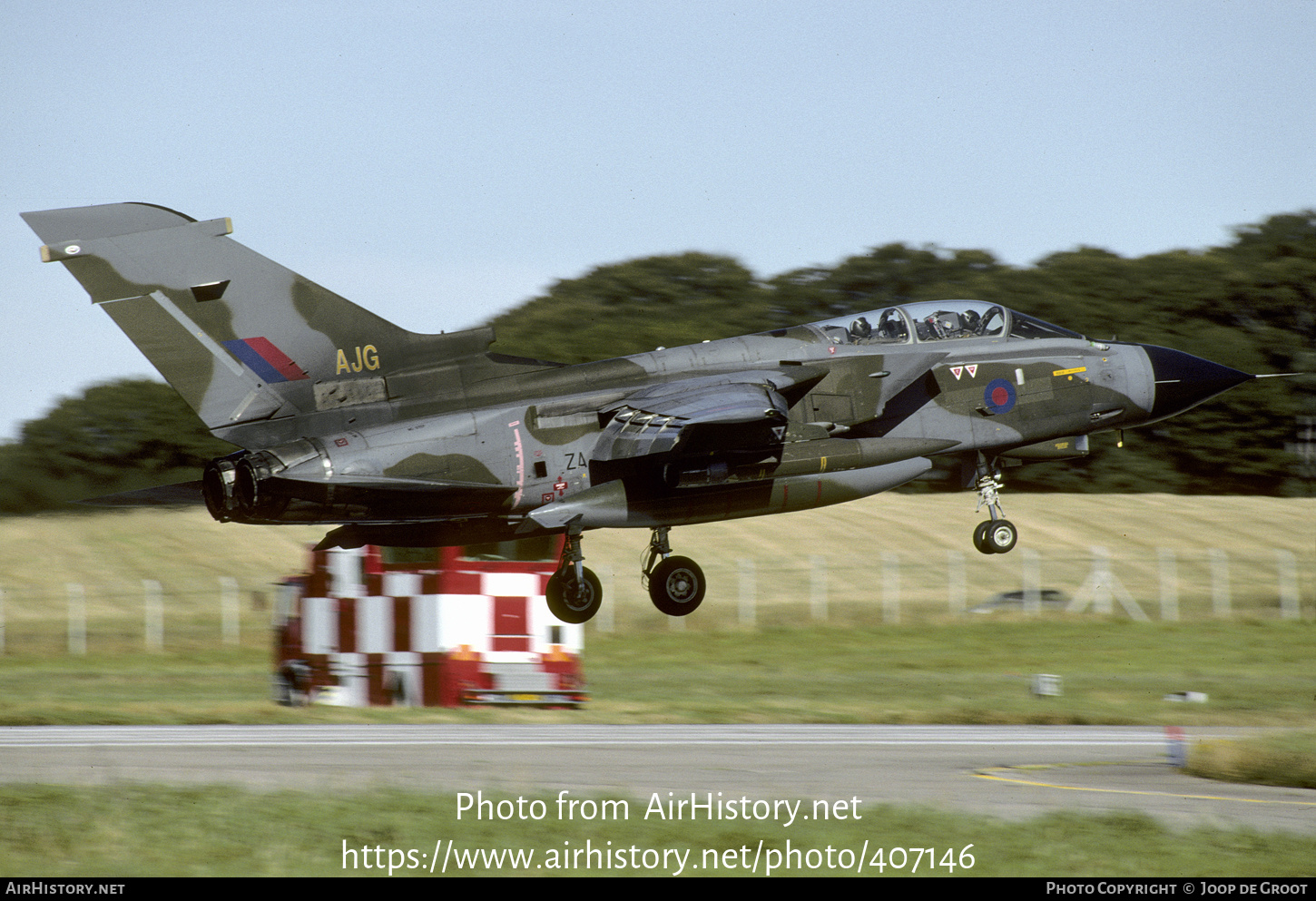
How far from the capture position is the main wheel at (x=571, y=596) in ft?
56.9

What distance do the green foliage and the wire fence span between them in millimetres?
4316

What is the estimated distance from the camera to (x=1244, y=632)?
137 feet

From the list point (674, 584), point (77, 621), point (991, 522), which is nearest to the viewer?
point (674, 584)

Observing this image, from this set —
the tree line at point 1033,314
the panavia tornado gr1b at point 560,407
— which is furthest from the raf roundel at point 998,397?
the tree line at point 1033,314

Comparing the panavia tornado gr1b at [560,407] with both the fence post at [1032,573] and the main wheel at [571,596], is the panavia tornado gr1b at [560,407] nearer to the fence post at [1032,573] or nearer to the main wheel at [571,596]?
the main wheel at [571,596]

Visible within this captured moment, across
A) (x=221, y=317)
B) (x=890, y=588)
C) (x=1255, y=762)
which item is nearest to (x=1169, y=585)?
(x=890, y=588)

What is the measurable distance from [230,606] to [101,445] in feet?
21.1

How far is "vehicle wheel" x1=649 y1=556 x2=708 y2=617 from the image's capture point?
18094 mm

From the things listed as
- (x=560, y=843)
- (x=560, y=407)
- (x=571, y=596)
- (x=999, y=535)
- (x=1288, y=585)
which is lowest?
(x=560, y=843)

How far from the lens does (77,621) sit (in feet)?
135

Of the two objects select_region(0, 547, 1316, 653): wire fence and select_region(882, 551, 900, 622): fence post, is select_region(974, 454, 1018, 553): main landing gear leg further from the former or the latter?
select_region(882, 551, 900, 622): fence post

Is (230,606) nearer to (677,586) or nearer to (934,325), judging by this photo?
(677,586)

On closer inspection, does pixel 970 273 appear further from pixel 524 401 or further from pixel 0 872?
pixel 0 872

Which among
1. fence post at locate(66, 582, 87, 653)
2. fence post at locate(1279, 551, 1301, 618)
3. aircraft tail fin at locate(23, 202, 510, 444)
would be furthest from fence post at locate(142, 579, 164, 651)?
fence post at locate(1279, 551, 1301, 618)
